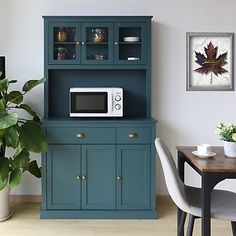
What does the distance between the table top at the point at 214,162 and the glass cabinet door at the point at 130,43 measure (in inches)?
51.7

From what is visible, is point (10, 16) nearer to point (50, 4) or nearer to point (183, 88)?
point (50, 4)

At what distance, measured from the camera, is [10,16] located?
4000 mm

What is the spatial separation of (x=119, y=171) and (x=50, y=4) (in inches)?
73.2

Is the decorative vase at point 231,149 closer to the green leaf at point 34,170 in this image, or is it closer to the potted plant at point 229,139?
the potted plant at point 229,139

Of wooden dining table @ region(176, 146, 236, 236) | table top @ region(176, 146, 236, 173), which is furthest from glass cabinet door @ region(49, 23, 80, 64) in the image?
wooden dining table @ region(176, 146, 236, 236)

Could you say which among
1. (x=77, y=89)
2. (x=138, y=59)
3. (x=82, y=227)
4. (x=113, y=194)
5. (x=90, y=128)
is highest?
(x=138, y=59)

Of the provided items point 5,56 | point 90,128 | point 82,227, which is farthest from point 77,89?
point 82,227

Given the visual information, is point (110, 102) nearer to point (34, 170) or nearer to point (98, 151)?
point (98, 151)

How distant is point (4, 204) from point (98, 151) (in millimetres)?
1006

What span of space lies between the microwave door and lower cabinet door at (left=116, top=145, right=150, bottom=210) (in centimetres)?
42

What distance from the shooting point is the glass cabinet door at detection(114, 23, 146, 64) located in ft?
12.3

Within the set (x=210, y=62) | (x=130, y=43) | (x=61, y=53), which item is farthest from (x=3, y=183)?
(x=210, y=62)

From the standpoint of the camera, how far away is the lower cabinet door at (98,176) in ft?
11.8

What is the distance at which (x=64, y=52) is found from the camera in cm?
385
